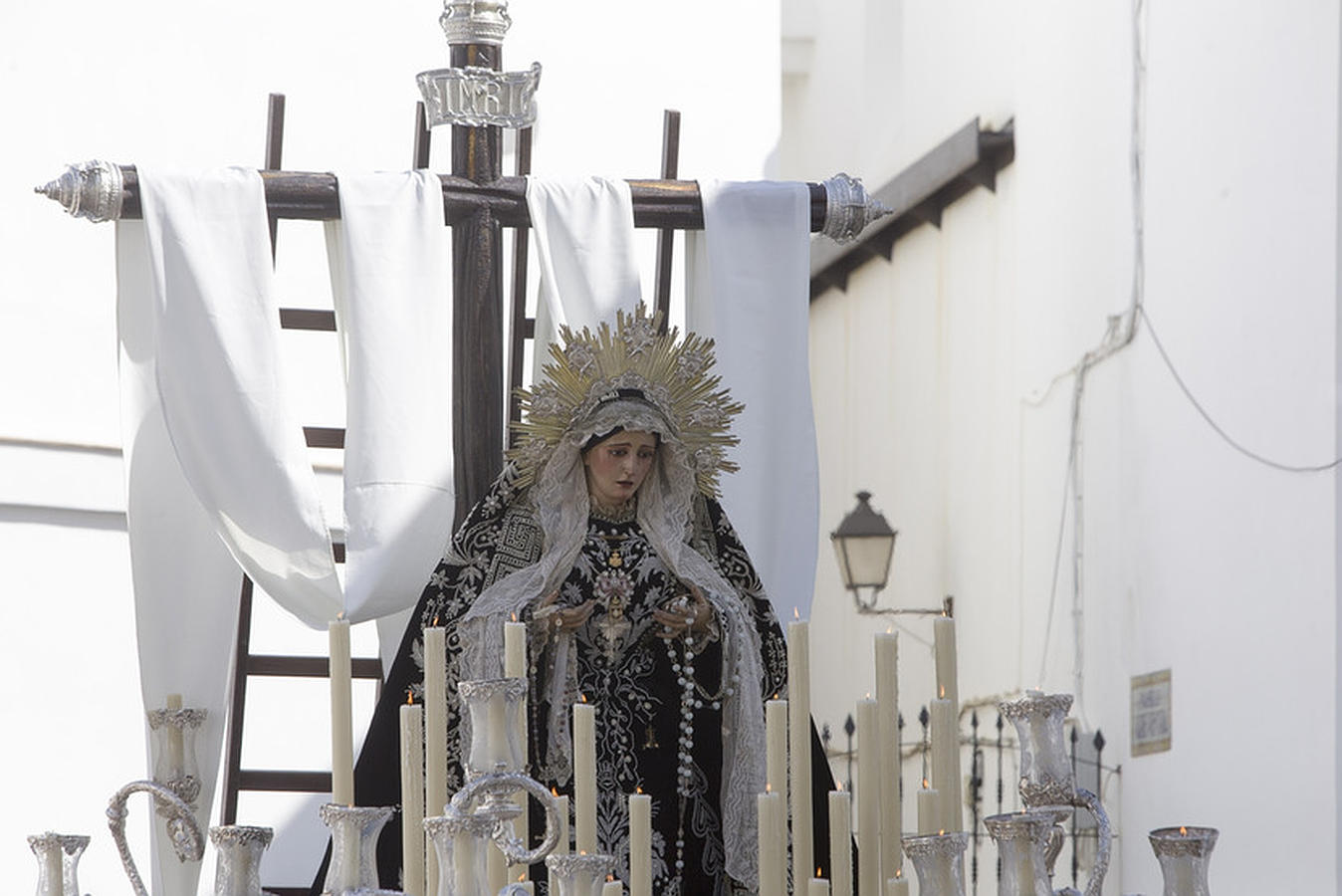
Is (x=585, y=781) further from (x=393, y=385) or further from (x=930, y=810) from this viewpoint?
(x=393, y=385)

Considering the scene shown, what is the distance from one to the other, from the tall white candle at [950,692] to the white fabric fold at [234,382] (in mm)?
2450

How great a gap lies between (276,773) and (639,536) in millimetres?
1119

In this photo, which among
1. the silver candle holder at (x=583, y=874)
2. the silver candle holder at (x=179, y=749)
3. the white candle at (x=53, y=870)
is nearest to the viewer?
the silver candle holder at (x=583, y=874)

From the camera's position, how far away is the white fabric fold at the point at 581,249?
17.5 ft

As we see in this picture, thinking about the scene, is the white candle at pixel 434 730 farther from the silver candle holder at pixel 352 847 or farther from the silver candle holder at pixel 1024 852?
the silver candle holder at pixel 1024 852

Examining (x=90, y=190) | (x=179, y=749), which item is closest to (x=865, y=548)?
(x=90, y=190)

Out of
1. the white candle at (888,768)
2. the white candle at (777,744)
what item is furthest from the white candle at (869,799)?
the white candle at (777,744)

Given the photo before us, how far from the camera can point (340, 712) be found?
318 cm

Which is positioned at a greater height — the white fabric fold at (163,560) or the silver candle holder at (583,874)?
the white fabric fold at (163,560)

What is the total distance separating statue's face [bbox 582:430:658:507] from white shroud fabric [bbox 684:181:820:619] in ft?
2.33

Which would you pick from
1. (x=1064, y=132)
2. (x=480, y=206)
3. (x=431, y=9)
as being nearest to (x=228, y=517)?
(x=480, y=206)

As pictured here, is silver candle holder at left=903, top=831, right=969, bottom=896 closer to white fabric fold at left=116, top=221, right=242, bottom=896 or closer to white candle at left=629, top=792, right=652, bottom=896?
white candle at left=629, top=792, right=652, bottom=896

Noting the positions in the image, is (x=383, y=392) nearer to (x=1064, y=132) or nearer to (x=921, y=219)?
(x=1064, y=132)

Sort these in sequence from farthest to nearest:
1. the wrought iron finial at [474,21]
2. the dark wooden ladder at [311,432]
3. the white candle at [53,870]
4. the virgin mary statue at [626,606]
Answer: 1. the dark wooden ladder at [311,432]
2. the wrought iron finial at [474,21]
3. the virgin mary statue at [626,606]
4. the white candle at [53,870]
